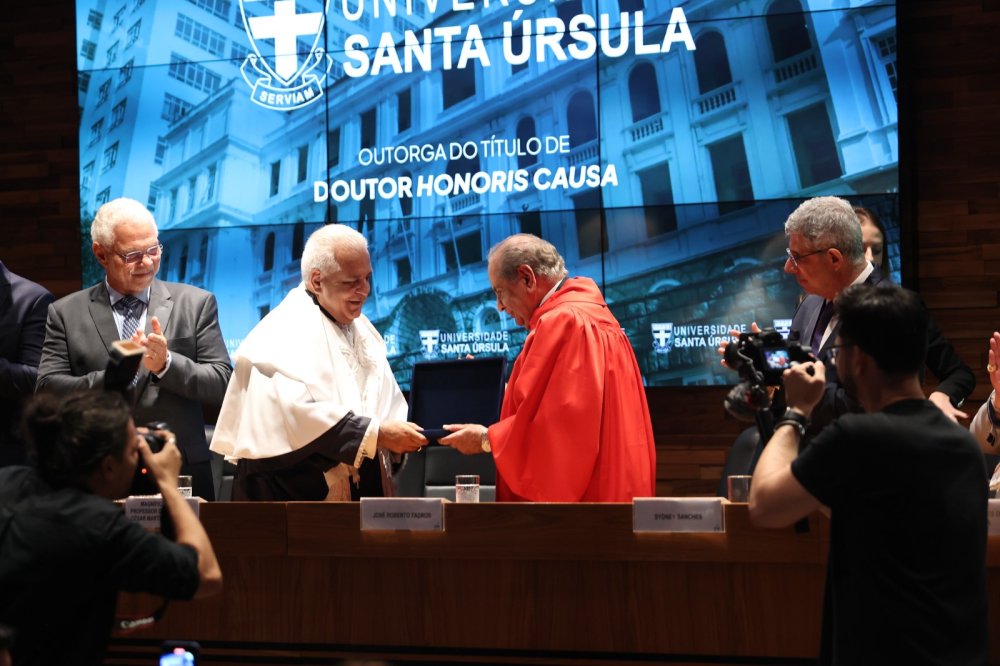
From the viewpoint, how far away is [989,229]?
185 inches

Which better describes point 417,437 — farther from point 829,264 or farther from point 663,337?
point 663,337

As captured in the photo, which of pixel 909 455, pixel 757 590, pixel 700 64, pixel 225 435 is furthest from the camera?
pixel 700 64

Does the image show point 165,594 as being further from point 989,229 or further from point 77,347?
point 989,229

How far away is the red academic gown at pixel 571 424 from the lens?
116 inches

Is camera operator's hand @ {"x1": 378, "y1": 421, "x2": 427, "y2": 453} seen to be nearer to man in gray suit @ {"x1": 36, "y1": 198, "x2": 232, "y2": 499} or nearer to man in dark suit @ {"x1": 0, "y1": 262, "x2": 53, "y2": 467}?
man in gray suit @ {"x1": 36, "y1": 198, "x2": 232, "y2": 499}

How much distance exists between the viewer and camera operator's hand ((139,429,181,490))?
76.5 inches

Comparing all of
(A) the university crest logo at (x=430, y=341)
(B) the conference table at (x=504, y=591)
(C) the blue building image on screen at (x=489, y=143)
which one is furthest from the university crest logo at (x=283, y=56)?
(B) the conference table at (x=504, y=591)

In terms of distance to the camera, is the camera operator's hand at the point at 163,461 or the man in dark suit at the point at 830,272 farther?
the man in dark suit at the point at 830,272

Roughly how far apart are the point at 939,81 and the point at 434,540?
3496 millimetres

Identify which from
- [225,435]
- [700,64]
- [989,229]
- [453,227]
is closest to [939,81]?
[989,229]

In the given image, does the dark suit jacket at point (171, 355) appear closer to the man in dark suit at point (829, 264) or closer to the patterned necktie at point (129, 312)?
the patterned necktie at point (129, 312)

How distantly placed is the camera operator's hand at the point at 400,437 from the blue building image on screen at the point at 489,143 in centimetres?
188

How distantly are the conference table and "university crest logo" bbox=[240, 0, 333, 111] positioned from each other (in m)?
2.87

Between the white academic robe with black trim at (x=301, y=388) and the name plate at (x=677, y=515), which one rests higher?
the white academic robe with black trim at (x=301, y=388)
